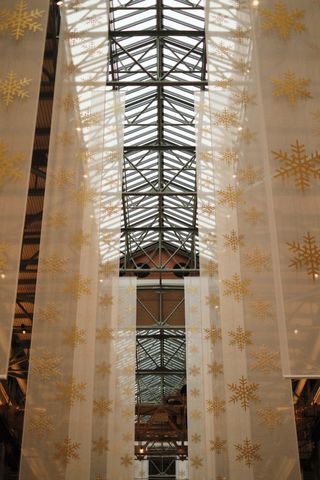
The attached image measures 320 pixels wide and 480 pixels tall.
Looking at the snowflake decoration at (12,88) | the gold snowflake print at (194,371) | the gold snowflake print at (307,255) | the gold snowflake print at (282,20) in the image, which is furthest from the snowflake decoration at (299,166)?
the gold snowflake print at (194,371)

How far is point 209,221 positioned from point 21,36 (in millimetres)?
7241

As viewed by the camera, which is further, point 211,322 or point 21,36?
point 211,322

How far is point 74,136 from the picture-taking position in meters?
10.8

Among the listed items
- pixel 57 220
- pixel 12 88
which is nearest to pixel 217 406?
pixel 57 220

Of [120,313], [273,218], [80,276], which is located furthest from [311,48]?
[120,313]

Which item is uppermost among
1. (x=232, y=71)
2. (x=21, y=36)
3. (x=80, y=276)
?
(x=232, y=71)

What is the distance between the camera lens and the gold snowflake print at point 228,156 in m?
11.3

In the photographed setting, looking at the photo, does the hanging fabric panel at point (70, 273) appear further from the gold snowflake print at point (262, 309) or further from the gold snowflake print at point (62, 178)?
the gold snowflake print at point (262, 309)

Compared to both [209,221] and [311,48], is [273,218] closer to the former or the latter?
[311,48]

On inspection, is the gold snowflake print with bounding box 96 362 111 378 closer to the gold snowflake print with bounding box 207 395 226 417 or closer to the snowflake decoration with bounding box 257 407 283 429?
the gold snowflake print with bounding box 207 395 226 417

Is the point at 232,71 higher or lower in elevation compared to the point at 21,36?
higher

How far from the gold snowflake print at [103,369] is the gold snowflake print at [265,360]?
4.70 metres

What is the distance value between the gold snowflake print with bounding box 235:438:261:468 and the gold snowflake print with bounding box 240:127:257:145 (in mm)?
4990

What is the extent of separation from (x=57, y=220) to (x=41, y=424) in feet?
10.7
